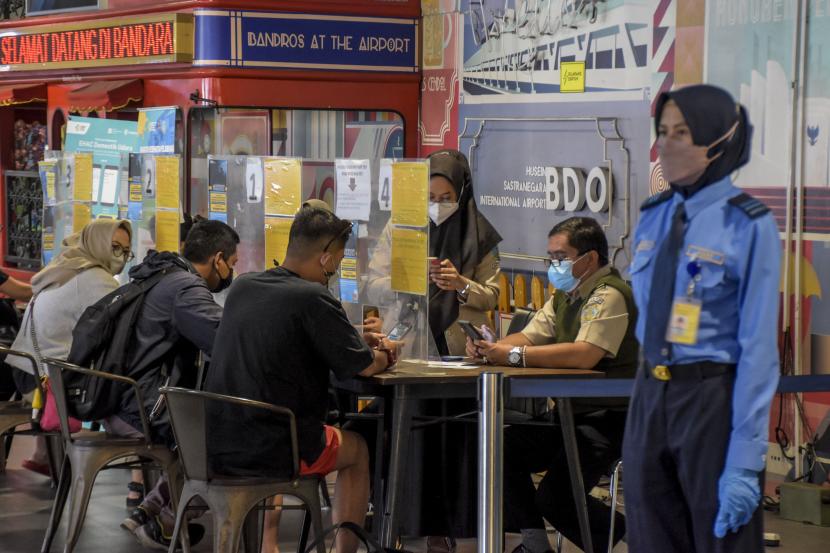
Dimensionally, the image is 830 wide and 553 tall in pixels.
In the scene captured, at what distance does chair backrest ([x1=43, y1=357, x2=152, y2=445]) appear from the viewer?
542cm

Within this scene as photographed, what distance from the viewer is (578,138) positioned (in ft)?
25.0

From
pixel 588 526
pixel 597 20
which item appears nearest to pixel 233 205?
pixel 597 20

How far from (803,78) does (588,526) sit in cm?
244

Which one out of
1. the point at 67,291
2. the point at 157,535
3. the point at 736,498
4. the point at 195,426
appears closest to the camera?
the point at 736,498

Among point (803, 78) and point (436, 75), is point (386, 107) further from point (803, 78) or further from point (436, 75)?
point (803, 78)

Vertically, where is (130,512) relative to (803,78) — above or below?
below

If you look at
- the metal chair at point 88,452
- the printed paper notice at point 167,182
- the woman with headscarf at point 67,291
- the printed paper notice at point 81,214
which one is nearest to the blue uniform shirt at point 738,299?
the metal chair at point 88,452

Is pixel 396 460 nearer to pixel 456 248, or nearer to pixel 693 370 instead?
pixel 456 248

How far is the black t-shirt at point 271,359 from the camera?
4.71 m

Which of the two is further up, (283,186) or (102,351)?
(283,186)

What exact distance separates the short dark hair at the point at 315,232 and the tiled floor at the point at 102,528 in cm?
166

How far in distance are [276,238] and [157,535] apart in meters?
1.52

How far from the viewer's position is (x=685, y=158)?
3.32m

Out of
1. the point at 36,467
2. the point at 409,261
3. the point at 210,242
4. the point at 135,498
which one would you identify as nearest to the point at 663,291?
the point at 409,261
